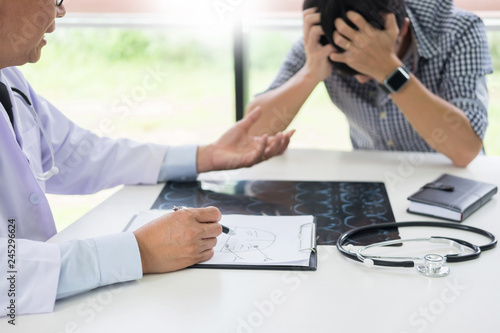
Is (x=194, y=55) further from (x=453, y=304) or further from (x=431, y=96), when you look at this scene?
(x=453, y=304)

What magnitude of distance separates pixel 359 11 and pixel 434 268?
0.83 m

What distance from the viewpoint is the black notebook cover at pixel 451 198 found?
125cm

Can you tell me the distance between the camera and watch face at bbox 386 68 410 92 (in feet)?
5.46

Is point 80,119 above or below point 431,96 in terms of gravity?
below

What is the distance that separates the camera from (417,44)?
5.86 feet

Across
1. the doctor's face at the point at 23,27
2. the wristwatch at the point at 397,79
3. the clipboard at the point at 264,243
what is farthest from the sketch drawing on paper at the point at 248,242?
the wristwatch at the point at 397,79

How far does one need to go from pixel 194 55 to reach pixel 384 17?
374 centimetres

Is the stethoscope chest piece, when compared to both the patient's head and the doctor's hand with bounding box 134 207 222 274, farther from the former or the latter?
the patient's head

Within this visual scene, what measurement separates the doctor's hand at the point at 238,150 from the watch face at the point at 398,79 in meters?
0.31

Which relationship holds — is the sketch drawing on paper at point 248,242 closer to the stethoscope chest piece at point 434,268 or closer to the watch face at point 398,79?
the stethoscope chest piece at point 434,268

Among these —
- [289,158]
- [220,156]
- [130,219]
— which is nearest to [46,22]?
[130,219]

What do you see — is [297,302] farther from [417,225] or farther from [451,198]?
[451,198]

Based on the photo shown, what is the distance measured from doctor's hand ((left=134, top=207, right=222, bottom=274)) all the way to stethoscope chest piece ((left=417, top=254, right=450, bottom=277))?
14.1 inches

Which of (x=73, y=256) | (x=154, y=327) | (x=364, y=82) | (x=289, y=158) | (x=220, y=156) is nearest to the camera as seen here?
(x=154, y=327)
